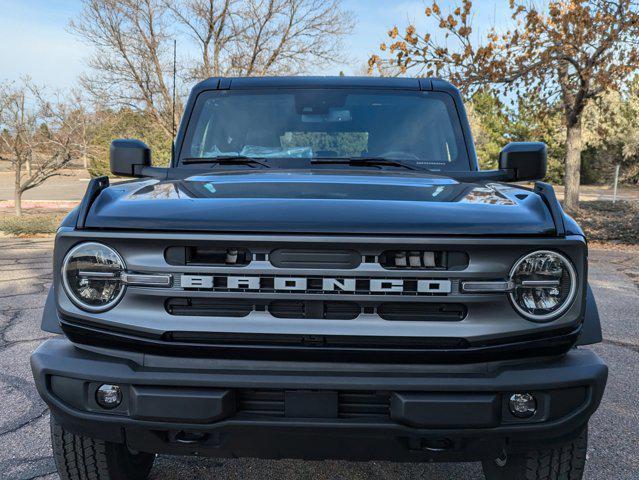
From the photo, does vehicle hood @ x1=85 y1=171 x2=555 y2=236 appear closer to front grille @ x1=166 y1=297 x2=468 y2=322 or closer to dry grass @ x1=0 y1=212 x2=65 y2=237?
front grille @ x1=166 y1=297 x2=468 y2=322

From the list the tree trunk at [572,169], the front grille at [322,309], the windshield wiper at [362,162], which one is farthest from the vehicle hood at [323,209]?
the tree trunk at [572,169]

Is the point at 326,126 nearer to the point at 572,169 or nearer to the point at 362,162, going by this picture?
the point at 362,162

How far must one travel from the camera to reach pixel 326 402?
1906mm

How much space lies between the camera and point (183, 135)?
3471mm

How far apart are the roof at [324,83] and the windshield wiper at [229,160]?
1.93 feet

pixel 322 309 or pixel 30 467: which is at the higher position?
pixel 322 309

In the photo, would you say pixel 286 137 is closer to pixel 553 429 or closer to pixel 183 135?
pixel 183 135

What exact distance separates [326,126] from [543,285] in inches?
72.2

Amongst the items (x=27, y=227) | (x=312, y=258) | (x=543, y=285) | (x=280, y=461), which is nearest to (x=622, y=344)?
(x=280, y=461)

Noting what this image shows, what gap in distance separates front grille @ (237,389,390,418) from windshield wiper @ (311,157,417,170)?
1.48m

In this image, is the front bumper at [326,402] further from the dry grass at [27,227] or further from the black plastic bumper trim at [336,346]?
the dry grass at [27,227]

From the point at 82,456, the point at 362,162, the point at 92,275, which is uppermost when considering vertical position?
the point at 362,162

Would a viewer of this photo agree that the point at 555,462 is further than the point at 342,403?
Yes

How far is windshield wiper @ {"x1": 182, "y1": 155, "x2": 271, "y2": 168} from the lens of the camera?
10.3 ft
